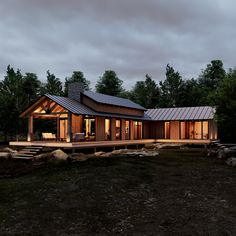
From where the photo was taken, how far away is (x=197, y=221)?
19.5 ft

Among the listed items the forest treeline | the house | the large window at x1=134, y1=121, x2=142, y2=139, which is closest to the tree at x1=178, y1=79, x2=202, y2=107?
the forest treeline

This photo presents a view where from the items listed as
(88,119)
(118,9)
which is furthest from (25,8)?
(88,119)

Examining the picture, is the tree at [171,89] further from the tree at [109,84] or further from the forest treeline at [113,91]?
the tree at [109,84]

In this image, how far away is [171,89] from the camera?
4578cm

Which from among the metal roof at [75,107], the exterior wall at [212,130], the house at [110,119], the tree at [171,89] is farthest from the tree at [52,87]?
the exterior wall at [212,130]

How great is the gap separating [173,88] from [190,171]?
34.4 meters

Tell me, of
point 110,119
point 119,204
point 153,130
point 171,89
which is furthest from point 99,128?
point 171,89

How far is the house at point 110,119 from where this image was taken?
22.3m

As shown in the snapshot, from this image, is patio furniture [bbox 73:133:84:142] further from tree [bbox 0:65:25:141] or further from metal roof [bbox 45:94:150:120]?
tree [bbox 0:65:25:141]

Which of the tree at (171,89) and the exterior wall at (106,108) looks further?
the tree at (171,89)

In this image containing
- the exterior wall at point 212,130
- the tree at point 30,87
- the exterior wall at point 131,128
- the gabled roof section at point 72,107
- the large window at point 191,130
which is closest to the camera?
the gabled roof section at point 72,107

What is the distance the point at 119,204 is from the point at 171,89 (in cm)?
4006

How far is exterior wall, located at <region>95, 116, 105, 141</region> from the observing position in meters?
23.4

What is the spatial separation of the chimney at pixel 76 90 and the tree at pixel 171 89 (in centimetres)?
2351
